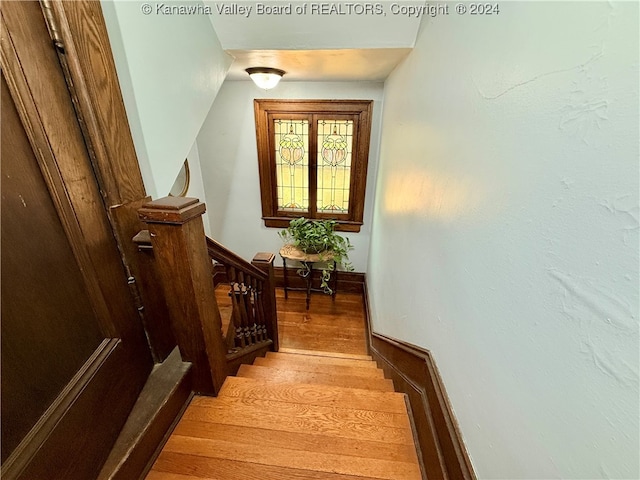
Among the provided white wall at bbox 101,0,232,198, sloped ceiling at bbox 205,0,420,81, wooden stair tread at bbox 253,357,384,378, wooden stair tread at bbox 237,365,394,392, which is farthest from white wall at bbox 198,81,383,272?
wooden stair tread at bbox 237,365,394,392

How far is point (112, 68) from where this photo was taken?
0.95 metres

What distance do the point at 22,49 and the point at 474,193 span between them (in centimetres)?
126

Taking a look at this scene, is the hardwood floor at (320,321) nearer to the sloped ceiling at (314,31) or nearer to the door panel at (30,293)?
the door panel at (30,293)

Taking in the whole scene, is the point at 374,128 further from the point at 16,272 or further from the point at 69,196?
A: the point at 16,272

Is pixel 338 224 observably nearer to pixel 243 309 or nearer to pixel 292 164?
pixel 292 164

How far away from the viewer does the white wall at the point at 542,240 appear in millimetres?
381

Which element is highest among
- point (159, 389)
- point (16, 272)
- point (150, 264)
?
point (16, 272)

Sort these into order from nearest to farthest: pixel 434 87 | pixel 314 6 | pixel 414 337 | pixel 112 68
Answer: pixel 112 68 < pixel 434 87 < pixel 414 337 < pixel 314 6

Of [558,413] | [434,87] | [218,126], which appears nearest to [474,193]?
[558,413]

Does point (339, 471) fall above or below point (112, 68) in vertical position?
below

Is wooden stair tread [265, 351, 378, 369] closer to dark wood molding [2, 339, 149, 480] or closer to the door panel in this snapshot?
dark wood molding [2, 339, 149, 480]

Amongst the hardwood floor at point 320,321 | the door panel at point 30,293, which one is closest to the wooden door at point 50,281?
the door panel at point 30,293

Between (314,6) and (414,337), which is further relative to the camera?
(314,6)

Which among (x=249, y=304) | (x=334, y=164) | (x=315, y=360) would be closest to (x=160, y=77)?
(x=249, y=304)
